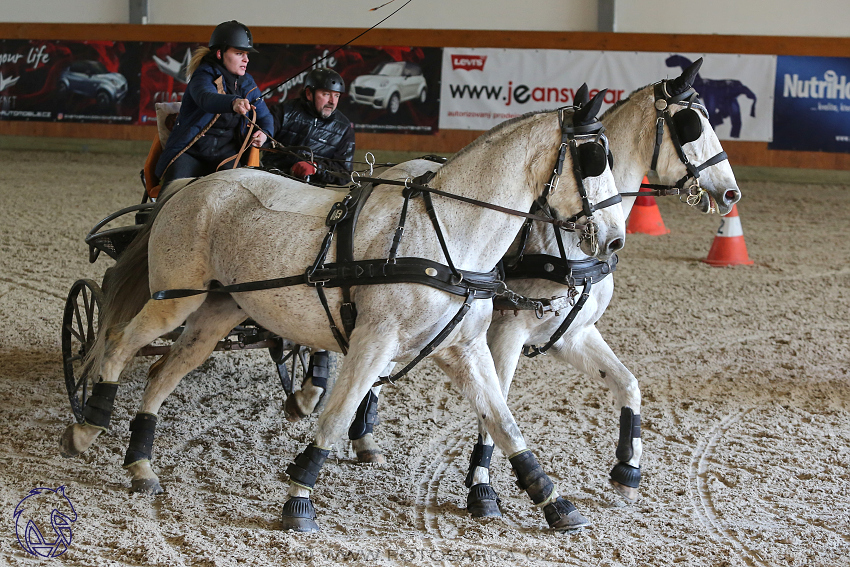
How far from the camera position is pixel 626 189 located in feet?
12.7

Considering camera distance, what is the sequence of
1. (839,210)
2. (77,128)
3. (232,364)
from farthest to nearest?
(77,128) < (839,210) < (232,364)

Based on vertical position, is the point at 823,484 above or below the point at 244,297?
below

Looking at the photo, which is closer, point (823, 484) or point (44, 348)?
point (823, 484)

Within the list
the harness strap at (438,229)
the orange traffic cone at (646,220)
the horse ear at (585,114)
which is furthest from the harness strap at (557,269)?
the orange traffic cone at (646,220)

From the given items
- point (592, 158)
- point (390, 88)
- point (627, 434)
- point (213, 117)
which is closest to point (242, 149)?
point (213, 117)

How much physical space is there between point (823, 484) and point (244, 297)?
2.95m

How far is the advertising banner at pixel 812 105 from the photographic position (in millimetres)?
12594

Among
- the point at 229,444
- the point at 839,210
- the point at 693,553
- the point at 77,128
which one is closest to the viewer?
the point at 693,553

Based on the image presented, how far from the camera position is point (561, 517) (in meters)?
3.46

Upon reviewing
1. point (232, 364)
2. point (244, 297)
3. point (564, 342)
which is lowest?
point (232, 364)

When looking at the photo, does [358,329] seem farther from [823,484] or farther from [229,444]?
[823,484]

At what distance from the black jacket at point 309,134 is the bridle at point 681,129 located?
2133mm

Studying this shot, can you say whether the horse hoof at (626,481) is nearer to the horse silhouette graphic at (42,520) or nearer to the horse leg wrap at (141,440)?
the horse leg wrap at (141,440)

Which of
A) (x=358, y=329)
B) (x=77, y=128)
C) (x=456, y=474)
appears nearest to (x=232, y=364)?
(x=456, y=474)
